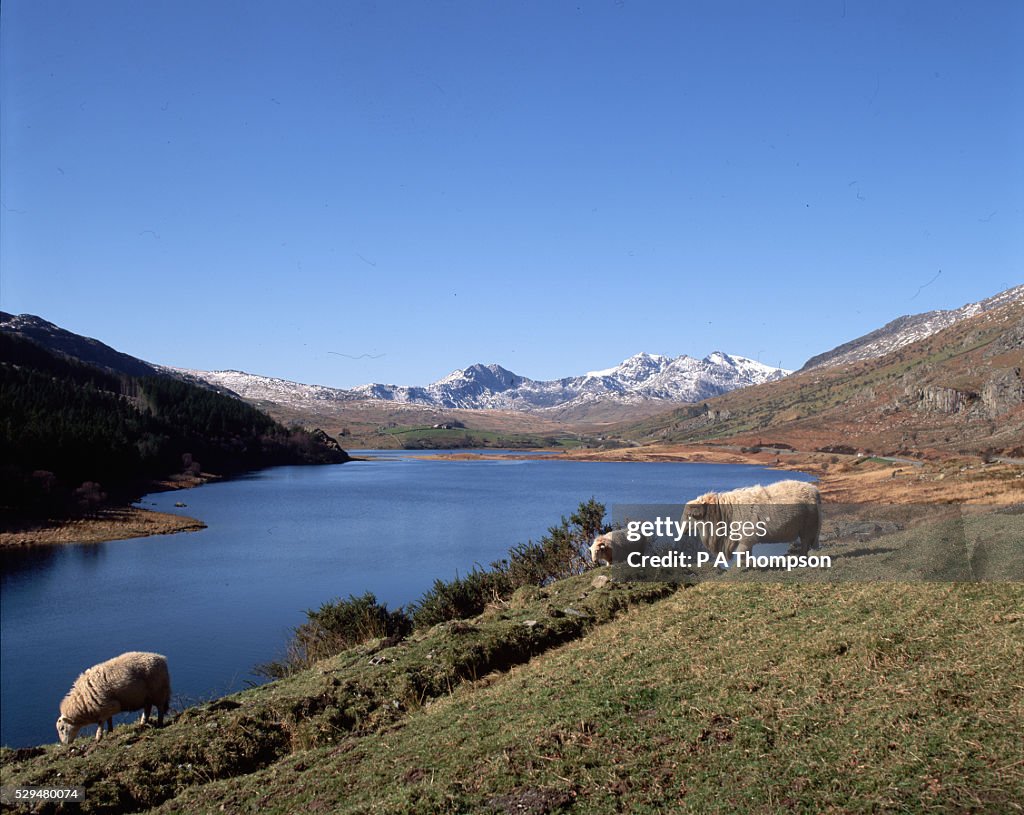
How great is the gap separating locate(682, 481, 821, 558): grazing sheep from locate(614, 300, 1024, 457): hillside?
62.9 meters

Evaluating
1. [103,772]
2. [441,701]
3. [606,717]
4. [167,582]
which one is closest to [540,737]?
[606,717]

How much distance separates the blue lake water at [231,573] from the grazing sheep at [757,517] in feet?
46.4

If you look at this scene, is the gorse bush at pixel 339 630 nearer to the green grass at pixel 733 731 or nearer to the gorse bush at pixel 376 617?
the gorse bush at pixel 376 617

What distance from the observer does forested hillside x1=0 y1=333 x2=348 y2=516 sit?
6103cm

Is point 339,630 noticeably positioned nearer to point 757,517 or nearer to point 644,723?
point 757,517

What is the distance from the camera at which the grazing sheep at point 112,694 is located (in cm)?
1377

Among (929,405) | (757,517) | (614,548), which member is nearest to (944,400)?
(929,405)

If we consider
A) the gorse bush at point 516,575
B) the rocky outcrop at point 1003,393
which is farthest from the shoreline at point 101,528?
the rocky outcrop at point 1003,393

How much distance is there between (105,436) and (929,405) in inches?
5356

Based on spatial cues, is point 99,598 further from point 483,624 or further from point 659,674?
point 659,674

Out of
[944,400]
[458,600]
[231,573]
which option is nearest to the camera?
[458,600]

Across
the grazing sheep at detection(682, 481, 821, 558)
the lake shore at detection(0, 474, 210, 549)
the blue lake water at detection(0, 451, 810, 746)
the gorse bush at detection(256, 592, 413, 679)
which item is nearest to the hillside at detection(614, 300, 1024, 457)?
the blue lake water at detection(0, 451, 810, 746)

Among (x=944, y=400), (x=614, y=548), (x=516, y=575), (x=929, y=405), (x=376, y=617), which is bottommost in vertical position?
(x=376, y=617)

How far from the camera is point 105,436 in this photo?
75688mm
